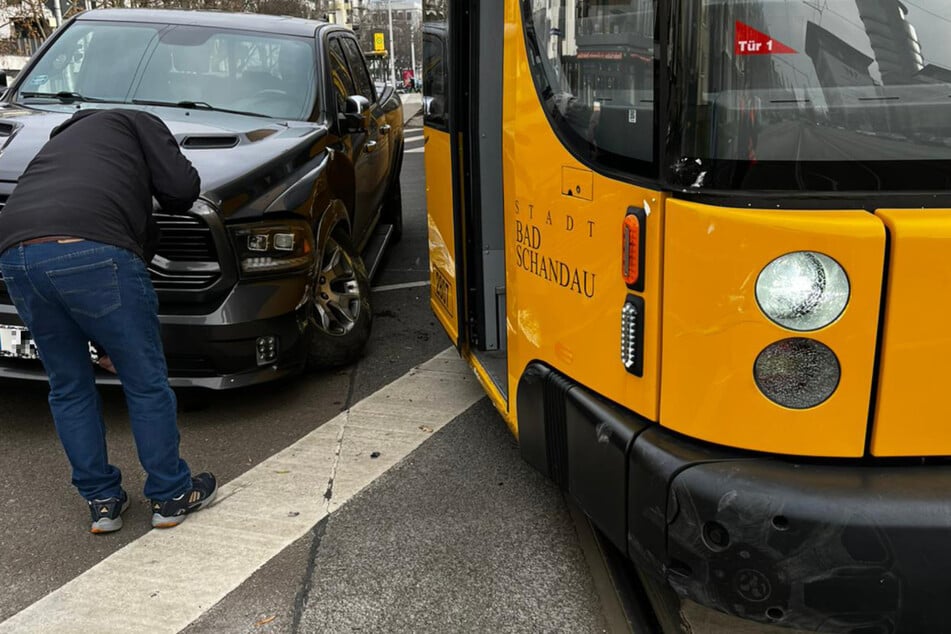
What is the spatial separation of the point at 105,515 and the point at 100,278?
971 millimetres

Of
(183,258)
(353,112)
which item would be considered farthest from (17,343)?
(353,112)

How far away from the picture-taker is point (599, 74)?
8.15 feet

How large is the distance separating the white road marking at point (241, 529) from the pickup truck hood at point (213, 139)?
130 centimetres

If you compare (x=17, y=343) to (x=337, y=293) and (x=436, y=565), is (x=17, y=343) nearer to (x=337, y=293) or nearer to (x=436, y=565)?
(x=337, y=293)

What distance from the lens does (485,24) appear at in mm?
3545

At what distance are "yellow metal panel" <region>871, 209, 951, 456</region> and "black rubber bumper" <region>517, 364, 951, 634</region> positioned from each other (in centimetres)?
9

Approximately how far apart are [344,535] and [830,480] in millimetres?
1931

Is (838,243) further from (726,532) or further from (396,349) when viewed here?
(396,349)

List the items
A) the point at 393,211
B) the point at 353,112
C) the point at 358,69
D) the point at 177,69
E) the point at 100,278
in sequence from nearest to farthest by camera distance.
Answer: the point at 100,278, the point at 177,69, the point at 353,112, the point at 358,69, the point at 393,211

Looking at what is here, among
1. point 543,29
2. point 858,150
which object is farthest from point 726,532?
point 543,29

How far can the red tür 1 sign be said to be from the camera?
2012 mm

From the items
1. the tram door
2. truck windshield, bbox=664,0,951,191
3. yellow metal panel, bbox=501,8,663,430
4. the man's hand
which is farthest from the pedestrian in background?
truck windshield, bbox=664,0,951,191

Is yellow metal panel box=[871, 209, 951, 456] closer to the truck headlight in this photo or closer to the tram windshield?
the tram windshield

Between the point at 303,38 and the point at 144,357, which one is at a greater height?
the point at 303,38
